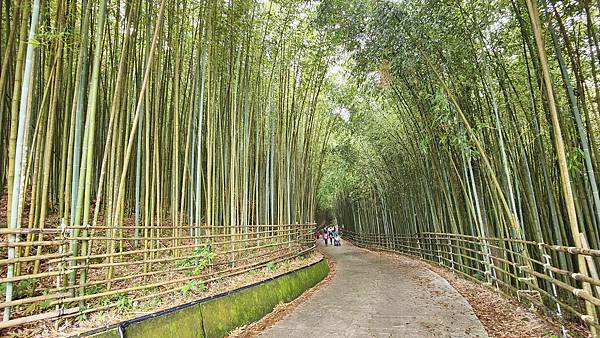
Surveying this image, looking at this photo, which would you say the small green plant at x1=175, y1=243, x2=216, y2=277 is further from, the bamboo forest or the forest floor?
the forest floor

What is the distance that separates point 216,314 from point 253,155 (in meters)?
3.47

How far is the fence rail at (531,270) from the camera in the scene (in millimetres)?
2129

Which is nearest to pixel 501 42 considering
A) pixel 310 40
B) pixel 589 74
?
pixel 589 74

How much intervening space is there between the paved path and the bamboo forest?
71 millimetres

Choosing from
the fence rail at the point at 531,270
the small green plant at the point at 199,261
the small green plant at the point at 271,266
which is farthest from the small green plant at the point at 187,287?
the fence rail at the point at 531,270

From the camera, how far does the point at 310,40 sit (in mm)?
6281

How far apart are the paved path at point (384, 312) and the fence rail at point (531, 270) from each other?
57 cm

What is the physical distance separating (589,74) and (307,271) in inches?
171

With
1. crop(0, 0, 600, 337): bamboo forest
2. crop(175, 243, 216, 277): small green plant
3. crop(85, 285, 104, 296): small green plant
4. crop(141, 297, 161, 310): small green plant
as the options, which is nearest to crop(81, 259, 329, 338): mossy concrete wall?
crop(0, 0, 600, 337): bamboo forest

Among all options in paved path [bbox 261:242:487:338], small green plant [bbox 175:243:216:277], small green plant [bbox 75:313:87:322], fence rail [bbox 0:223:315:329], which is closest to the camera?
fence rail [bbox 0:223:315:329]

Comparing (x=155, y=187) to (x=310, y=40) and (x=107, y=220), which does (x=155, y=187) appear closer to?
(x=107, y=220)

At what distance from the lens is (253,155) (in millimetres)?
6172

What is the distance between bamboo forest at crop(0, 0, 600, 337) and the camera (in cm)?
240

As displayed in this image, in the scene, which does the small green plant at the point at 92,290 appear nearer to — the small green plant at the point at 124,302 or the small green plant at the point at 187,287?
the small green plant at the point at 124,302
